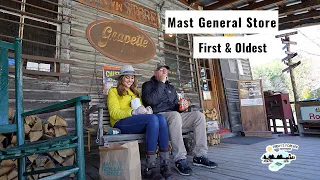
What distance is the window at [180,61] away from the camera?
4.75 meters

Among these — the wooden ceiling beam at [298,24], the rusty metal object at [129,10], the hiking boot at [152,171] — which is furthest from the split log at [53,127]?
the wooden ceiling beam at [298,24]

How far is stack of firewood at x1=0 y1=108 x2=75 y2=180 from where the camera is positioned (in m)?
1.99

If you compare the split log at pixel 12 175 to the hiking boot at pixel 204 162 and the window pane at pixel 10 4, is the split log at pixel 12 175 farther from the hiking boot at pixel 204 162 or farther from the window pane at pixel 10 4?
the window pane at pixel 10 4

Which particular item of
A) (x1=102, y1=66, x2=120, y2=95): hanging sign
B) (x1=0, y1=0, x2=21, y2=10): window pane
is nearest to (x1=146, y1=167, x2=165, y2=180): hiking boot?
(x1=102, y1=66, x2=120, y2=95): hanging sign

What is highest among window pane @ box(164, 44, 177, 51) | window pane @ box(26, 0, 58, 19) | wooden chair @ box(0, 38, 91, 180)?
window pane @ box(26, 0, 58, 19)

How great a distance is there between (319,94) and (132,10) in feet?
69.7

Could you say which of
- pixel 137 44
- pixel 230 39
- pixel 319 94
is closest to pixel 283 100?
pixel 230 39

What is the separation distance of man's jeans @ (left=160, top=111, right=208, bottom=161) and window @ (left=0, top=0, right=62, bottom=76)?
1.92 meters

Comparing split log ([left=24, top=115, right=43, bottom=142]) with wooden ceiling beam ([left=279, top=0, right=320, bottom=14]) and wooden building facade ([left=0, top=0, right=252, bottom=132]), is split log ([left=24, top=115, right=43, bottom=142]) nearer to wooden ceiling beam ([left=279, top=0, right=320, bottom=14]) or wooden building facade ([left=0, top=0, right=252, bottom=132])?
wooden building facade ([left=0, top=0, right=252, bottom=132])

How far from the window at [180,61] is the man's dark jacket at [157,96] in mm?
2037

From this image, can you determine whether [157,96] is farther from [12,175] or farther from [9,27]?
[9,27]

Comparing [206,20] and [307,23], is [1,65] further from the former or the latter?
[307,23]

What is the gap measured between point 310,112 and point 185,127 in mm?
3799

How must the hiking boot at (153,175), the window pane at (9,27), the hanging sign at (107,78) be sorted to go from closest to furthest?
the hiking boot at (153,175) → the window pane at (9,27) → the hanging sign at (107,78)
